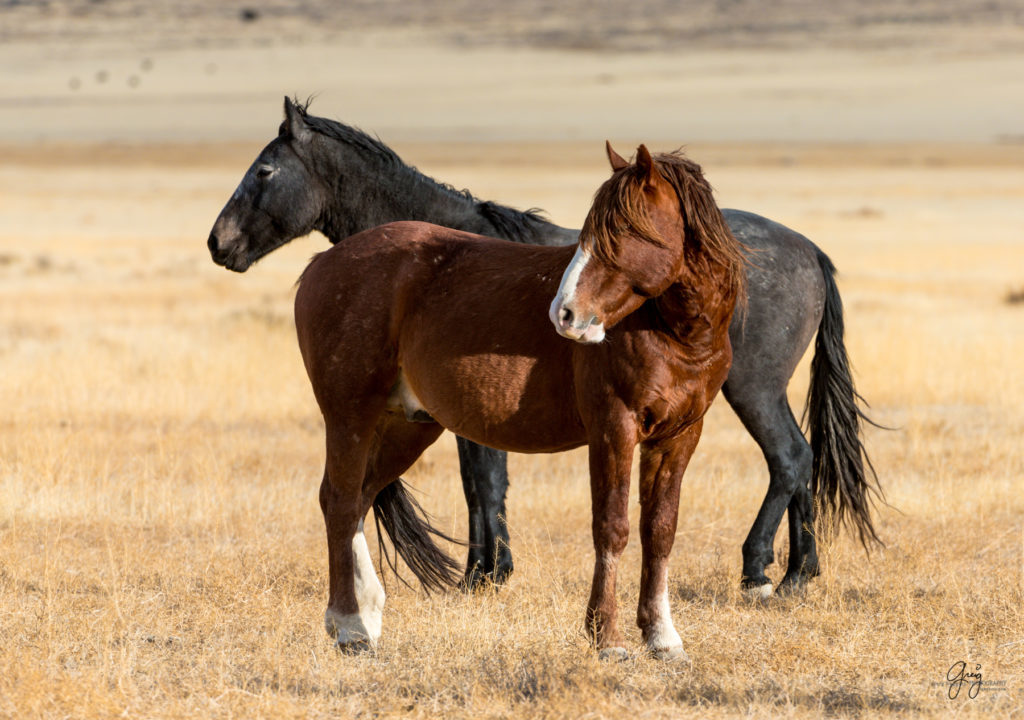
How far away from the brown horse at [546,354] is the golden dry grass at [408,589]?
0.47m

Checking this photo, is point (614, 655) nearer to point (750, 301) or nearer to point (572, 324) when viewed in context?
point (572, 324)

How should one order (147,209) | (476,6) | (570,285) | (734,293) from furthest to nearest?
1. (476,6)
2. (147,209)
3. (734,293)
4. (570,285)

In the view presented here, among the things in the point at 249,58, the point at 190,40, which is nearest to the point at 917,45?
the point at 249,58

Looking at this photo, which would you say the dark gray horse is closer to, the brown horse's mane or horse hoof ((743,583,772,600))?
horse hoof ((743,583,772,600))

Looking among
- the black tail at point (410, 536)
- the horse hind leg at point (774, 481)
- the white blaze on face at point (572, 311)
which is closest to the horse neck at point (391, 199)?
the horse hind leg at point (774, 481)

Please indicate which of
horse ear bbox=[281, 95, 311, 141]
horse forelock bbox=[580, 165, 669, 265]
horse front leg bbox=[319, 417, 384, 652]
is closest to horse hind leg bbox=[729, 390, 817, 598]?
horse front leg bbox=[319, 417, 384, 652]

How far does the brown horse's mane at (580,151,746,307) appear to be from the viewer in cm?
454

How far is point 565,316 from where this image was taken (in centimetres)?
444

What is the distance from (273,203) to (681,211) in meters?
3.16

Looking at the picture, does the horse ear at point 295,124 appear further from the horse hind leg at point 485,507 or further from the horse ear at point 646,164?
the horse ear at point 646,164

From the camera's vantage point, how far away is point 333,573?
5.46m

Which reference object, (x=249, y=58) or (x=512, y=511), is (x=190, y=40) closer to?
(x=249, y=58)

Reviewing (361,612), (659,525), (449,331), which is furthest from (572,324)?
(361,612)

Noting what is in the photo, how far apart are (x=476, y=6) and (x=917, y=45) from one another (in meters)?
56.3
